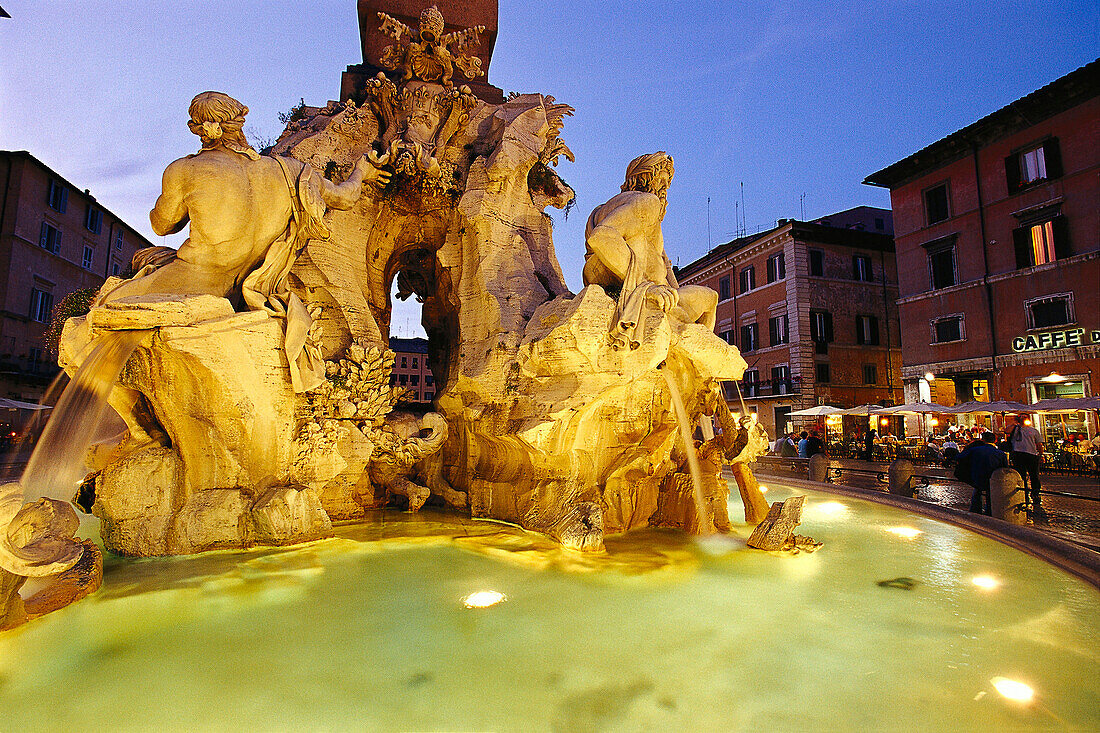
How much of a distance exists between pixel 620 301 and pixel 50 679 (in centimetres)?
458

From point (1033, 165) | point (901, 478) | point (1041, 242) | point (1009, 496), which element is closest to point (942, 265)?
point (1041, 242)

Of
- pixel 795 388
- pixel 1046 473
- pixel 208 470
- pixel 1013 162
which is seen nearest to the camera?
pixel 208 470

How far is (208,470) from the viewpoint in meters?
4.99

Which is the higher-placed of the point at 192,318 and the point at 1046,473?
the point at 192,318

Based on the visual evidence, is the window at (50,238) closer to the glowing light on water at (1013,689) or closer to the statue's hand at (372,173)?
the statue's hand at (372,173)

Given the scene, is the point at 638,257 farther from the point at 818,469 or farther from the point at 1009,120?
the point at 1009,120

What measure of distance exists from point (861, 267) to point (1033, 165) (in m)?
8.81

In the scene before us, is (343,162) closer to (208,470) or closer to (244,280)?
(244,280)

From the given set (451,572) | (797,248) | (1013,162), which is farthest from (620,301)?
(797,248)

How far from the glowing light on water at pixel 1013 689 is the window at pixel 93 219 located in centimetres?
3169

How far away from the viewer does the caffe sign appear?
56.6 feet

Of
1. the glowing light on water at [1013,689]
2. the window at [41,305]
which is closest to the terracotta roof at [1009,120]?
the glowing light on water at [1013,689]

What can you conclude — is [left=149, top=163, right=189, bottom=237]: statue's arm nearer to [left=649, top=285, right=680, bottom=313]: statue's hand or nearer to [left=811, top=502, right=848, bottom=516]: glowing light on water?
[left=649, top=285, right=680, bottom=313]: statue's hand

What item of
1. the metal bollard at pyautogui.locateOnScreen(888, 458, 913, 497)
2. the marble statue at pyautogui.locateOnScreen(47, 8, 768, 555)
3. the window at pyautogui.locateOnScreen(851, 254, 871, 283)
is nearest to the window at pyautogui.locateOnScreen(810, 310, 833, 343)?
the window at pyautogui.locateOnScreen(851, 254, 871, 283)
